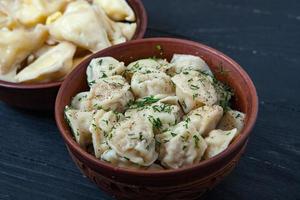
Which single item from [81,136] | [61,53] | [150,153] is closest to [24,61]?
[61,53]

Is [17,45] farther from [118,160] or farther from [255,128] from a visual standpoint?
[255,128]

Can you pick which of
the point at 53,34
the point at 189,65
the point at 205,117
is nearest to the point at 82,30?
the point at 53,34

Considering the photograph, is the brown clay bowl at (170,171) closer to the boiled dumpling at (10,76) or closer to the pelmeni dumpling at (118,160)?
the pelmeni dumpling at (118,160)

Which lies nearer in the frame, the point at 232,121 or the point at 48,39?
the point at 232,121

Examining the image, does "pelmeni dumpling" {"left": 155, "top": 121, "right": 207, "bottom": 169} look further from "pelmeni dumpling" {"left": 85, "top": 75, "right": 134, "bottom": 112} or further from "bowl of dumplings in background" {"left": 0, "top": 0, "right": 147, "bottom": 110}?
"bowl of dumplings in background" {"left": 0, "top": 0, "right": 147, "bottom": 110}

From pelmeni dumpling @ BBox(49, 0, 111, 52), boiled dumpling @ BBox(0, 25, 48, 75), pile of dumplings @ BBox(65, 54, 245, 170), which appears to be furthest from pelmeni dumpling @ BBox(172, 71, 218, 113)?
boiled dumpling @ BBox(0, 25, 48, 75)

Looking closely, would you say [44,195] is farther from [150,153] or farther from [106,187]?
[150,153]
